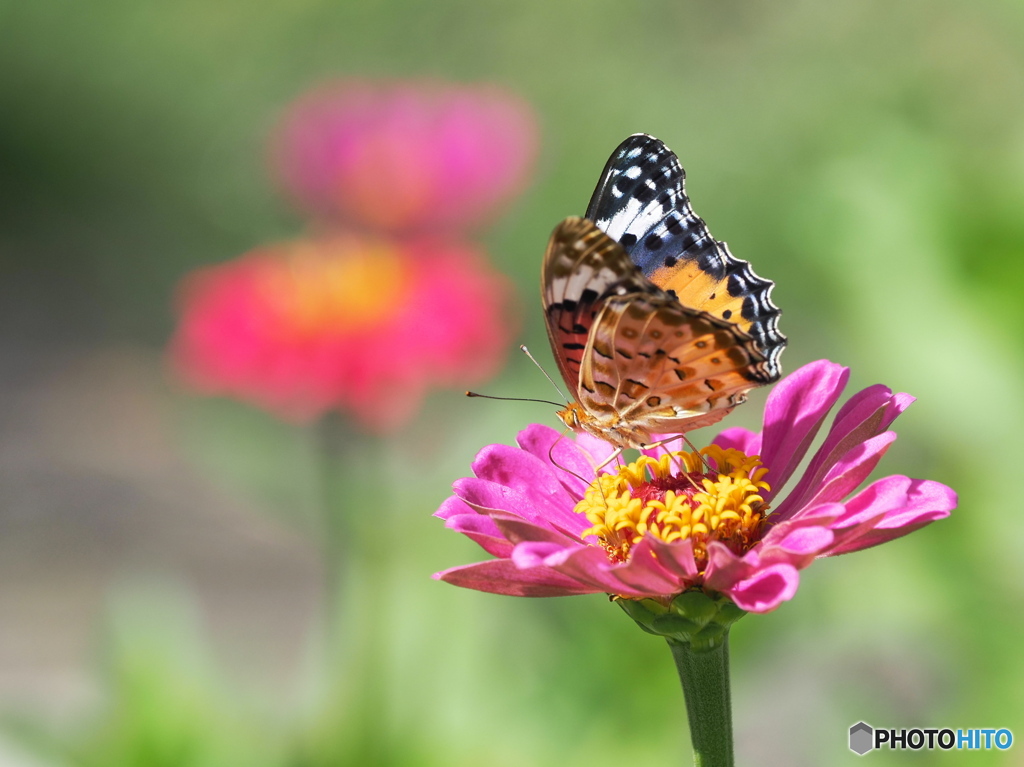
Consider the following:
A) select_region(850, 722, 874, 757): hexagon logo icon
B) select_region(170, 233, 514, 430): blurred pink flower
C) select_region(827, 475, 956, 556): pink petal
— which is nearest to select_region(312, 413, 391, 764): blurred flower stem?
select_region(170, 233, 514, 430): blurred pink flower

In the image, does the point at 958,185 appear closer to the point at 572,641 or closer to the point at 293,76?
the point at 572,641

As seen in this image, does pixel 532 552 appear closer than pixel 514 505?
Yes

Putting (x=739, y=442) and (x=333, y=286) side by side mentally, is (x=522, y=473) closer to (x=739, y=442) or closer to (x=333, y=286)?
(x=739, y=442)

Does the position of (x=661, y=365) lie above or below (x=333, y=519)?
below

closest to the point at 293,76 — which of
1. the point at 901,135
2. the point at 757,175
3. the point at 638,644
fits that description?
the point at 757,175

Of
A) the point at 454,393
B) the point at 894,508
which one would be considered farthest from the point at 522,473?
the point at 454,393

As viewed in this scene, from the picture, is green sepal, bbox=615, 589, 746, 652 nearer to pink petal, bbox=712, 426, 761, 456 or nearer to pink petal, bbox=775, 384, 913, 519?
pink petal, bbox=775, 384, 913, 519

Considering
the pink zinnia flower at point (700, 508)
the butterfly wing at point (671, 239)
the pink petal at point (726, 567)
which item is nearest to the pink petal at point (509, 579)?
the pink zinnia flower at point (700, 508)
